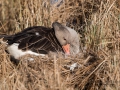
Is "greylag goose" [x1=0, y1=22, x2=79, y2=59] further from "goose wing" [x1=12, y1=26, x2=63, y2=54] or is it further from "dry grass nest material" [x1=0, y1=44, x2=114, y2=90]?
"dry grass nest material" [x1=0, y1=44, x2=114, y2=90]

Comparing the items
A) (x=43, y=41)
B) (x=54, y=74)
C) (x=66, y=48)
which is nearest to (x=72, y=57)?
(x=66, y=48)

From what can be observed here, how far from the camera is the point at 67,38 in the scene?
216 inches

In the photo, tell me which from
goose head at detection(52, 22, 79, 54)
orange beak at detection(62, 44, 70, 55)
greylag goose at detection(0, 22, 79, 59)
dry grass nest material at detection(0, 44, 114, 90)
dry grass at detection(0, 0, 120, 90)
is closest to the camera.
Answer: dry grass nest material at detection(0, 44, 114, 90)

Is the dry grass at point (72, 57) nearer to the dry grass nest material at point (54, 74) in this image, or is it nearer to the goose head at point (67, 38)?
the dry grass nest material at point (54, 74)

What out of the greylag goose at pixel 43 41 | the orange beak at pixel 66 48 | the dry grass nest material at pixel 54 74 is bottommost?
the dry grass nest material at pixel 54 74

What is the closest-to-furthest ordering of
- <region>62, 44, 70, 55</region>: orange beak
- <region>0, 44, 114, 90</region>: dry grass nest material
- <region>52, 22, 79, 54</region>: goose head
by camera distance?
1. <region>0, 44, 114, 90</region>: dry grass nest material
2. <region>62, 44, 70, 55</region>: orange beak
3. <region>52, 22, 79, 54</region>: goose head

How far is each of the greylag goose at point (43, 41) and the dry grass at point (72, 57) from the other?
14cm

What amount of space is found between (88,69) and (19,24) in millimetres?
2299

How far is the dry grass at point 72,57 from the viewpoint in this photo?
12.8 ft

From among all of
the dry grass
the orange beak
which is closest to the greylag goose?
the orange beak

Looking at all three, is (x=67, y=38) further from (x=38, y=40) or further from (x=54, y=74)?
(x=54, y=74)

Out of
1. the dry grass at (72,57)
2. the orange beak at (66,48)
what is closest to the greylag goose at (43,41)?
the orange beak at (66,48)

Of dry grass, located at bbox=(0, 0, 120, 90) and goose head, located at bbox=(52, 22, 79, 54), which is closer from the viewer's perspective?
dry grass, located at bbox=(0, 0, 120, 90)

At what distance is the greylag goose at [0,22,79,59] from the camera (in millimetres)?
5082
